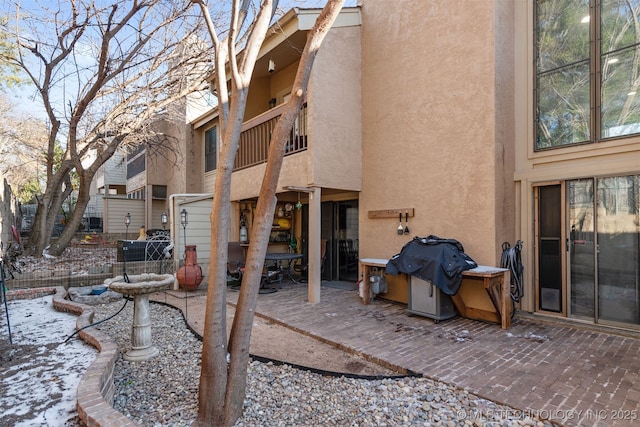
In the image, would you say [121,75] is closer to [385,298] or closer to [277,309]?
[277,309]

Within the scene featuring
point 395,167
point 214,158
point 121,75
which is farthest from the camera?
point 214,158

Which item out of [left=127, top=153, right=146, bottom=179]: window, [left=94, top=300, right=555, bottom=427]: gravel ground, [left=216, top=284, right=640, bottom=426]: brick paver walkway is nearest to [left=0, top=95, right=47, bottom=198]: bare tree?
[left=127, top=153, right=146, bottom=179]: window

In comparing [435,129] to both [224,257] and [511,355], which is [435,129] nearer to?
[511,355]

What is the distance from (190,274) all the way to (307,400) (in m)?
5.60

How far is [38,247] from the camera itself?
32.0ft

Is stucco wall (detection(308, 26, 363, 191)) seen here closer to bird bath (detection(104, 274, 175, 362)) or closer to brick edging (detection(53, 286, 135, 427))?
bird bath (detection(104, 274, 175, 362))

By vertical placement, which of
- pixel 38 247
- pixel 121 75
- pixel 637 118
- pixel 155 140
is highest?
pixel 121 75

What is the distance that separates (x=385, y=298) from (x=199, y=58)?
8.64 m

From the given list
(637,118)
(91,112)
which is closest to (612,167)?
(637,118)

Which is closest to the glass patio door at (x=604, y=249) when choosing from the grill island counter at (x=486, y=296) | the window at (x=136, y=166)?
the grill island counter at (x=486, y=296)

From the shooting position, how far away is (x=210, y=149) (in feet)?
42.2

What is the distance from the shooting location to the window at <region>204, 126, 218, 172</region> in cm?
1258

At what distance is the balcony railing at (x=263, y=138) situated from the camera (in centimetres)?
762

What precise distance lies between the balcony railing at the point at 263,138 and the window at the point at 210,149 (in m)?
3.60
